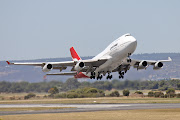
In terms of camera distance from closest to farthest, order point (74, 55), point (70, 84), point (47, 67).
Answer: point (47, 67)
point (74, 55)
point (70, 84)

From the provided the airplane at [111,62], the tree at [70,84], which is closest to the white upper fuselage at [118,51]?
the airplane at [111,62]

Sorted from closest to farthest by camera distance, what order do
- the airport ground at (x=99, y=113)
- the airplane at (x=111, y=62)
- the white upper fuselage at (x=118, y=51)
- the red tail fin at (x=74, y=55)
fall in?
the airport ground at (x=99, y=113), the white upper fuselage at (x=118, y=51), the airplane at (x=111, y=62), the red tail fin at (x=74, y=55)

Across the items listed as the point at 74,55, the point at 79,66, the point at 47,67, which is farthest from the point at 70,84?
the point at 47,67

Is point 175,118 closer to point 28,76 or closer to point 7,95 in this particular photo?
point 7,95

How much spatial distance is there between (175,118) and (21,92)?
208 feet

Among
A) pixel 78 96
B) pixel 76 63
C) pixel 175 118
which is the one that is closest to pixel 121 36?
pixel 76 63

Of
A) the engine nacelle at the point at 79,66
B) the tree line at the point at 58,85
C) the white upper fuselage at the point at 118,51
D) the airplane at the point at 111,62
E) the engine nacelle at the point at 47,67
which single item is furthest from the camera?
the tree line at the point at 58,85

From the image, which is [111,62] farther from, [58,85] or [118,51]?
[58,85]

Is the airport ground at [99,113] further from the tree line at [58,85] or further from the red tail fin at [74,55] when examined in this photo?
the red tail fin at [74,55]

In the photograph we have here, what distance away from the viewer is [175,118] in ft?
139

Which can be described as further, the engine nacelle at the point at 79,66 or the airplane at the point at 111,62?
the engine nacelle at the point at 79,66

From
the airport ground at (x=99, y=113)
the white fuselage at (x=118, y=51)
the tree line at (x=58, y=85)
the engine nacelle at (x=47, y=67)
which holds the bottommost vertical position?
the airport ground at (x=99, y=113)

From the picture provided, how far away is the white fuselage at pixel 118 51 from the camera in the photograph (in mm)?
55719

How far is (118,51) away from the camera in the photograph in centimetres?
5678
